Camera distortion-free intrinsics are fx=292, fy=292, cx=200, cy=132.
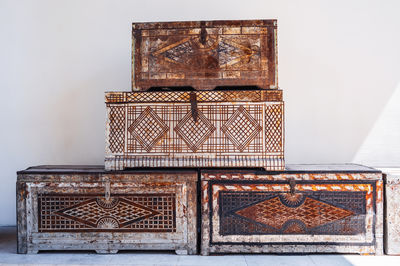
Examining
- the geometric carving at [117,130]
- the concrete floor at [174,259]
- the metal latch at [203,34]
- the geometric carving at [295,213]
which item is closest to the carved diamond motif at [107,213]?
the concrete floor at [174,259]

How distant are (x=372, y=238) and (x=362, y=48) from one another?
1.73 meters

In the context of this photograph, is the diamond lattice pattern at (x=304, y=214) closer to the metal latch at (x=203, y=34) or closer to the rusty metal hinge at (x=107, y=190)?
the rusty metal hinge at (x=107, y=190)

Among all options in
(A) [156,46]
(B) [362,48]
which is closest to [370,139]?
(B) [362,48]

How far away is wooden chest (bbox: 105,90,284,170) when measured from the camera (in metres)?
2.09

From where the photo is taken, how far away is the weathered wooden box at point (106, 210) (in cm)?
208

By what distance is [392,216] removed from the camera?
2.05 m

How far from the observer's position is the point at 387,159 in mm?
2791

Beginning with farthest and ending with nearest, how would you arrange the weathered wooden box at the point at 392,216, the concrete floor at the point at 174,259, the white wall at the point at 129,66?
the white wall at the point at 129,66 → the weathered wooden box at the point at 392,216 → the concrete floor at the point at 174,259

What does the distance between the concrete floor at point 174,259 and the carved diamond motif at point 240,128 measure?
772 mm

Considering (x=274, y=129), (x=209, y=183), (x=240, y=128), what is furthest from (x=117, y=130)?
(x=274, y=129)

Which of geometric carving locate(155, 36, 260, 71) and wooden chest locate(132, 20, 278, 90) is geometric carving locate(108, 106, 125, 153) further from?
geometric carving locate(155, 36, 260, 71)

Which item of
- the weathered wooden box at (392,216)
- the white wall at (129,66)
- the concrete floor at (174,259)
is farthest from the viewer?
the white wall at (129,66)

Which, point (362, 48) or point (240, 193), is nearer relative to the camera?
point (240, 193)

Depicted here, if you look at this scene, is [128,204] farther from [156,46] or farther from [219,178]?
[156,46]
